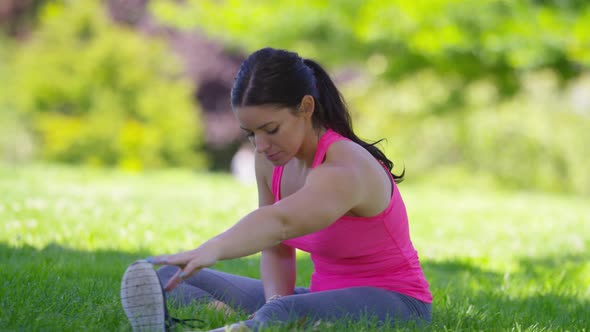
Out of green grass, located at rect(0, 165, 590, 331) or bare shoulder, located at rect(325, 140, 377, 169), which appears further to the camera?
green grass, located at rect(0, 165, 590, 331)

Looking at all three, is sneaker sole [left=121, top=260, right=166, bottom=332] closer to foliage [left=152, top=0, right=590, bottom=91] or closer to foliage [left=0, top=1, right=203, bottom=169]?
foliage [left=152, top=0, right=590, bottom=91]

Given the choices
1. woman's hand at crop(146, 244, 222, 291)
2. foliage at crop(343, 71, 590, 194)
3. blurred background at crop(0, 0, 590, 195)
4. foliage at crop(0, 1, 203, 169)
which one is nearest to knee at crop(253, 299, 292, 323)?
woman's hand at crop(146, 244, 222, 291)

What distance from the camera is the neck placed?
3297 mm

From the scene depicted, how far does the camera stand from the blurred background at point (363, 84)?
14.3 m

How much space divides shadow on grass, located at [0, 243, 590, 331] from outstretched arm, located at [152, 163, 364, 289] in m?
0.55

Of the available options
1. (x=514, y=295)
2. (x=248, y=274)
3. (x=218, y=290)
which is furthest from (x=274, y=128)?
(x=514, y=295)

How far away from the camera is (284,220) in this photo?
2.82m

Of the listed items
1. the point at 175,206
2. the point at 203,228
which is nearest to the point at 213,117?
the point at 175,206

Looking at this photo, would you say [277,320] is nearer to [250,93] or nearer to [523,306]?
[250,93]

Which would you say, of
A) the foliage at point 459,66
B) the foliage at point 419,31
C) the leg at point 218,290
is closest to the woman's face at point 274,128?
the leg at point 218,290

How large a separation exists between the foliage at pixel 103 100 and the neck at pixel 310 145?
48.8 ft

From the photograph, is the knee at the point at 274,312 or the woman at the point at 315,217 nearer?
the woman at the point at 315,217

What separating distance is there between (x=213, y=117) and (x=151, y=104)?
120 inches

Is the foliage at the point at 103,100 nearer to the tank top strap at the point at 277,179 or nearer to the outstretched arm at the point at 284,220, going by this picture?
the tank top strap at the point at 277,179
